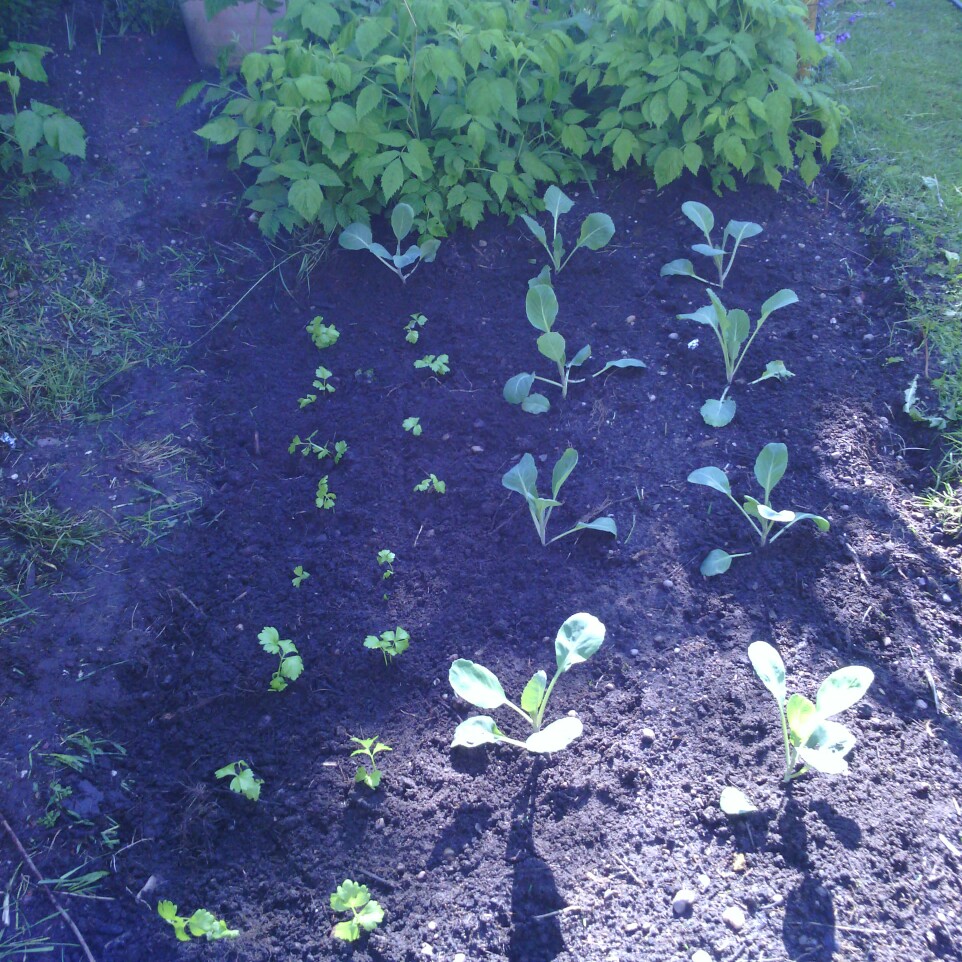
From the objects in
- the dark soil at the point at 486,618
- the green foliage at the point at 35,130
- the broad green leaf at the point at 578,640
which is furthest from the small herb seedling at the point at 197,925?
the green foliage at the point at 35,130

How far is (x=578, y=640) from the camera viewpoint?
1828 mm

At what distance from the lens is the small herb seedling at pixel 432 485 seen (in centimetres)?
238

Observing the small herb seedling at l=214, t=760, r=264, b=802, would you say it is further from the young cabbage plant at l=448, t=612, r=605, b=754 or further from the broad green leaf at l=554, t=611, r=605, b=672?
the broad green leaf at l=554, t=611, r=605, b=672

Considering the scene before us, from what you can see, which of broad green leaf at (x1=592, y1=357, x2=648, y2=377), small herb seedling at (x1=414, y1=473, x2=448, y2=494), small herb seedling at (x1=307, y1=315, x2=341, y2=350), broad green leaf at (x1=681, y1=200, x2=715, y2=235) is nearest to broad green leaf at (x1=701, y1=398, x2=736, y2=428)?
broad green leaf at (x1=592, y1=357, x2=648, y2=377)

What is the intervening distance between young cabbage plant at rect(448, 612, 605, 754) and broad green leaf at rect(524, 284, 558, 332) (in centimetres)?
111

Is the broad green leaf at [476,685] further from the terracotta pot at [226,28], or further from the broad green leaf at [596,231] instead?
the terracotta pot at [226,28]

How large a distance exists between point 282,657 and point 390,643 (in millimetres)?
287

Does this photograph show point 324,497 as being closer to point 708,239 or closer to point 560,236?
point 560,236

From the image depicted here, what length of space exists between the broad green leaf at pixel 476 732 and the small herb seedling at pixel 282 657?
480mm

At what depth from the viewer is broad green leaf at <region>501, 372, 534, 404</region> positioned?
2531mm

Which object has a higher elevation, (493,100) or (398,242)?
(493,100)

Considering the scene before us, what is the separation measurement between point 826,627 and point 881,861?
0.59 metres

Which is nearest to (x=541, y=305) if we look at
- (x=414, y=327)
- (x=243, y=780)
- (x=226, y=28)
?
(x=414, y=327)

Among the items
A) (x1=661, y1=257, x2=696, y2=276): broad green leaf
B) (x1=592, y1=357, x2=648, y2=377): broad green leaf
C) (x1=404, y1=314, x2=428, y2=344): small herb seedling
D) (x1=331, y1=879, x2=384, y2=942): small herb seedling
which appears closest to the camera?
(x1=331, y1=879, x2=384, y2=942): small herb seedling
